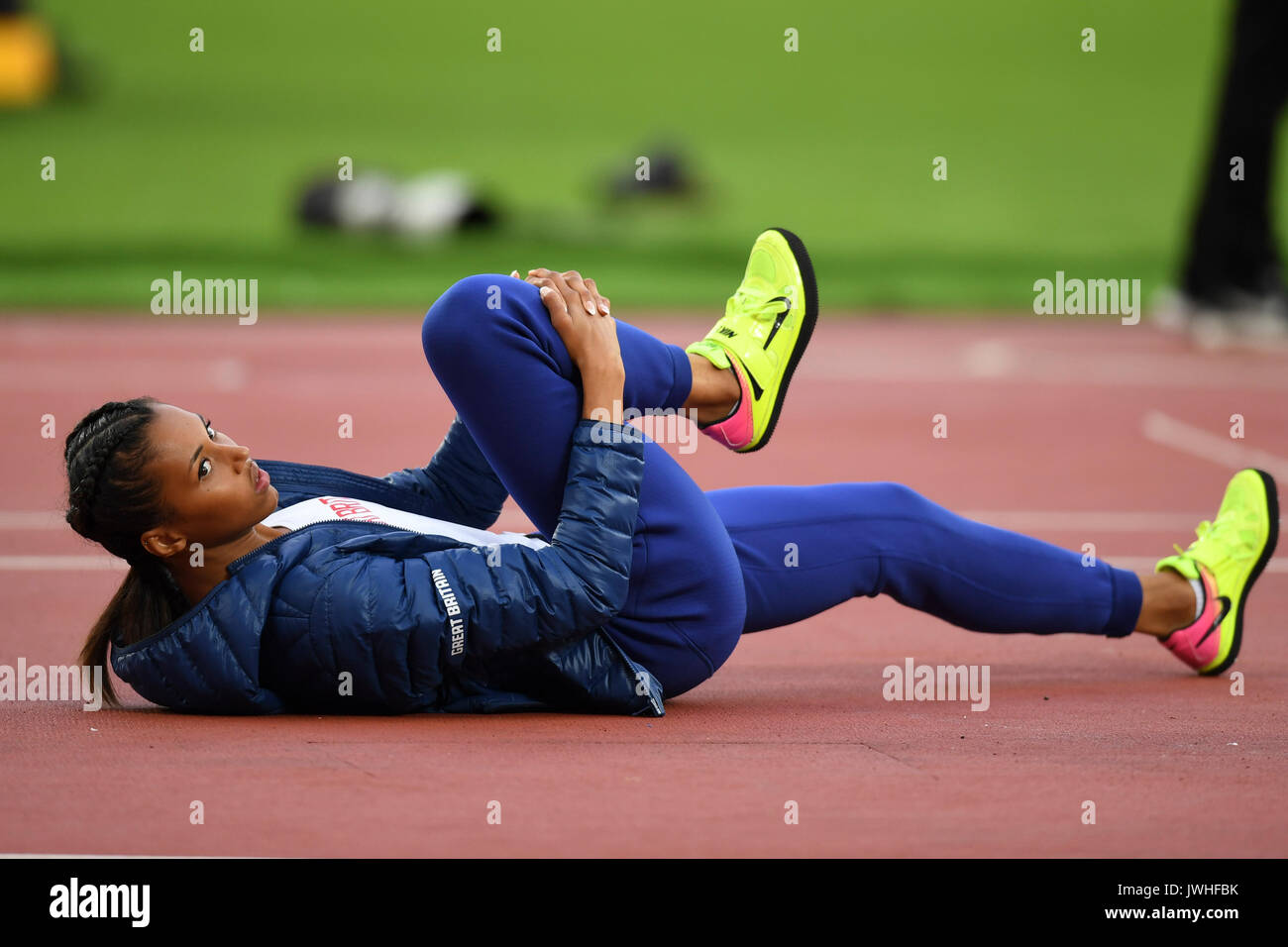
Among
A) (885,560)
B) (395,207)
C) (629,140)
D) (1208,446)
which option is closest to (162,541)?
(885,560)

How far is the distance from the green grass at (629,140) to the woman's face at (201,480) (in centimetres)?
1151

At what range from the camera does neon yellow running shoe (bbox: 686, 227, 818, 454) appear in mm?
3947

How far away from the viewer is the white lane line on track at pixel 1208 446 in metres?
7.88

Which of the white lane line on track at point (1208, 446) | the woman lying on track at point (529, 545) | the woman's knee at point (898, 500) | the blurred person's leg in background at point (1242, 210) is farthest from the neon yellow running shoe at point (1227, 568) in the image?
the blurred person's leg in background at point (1242, 210)

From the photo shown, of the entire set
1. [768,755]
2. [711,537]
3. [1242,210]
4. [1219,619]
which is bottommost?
[768,755]

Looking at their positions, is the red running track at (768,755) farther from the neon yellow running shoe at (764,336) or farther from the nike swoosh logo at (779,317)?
the nike swoosh logo at (779,317)

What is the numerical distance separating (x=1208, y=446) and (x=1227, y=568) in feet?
14.1

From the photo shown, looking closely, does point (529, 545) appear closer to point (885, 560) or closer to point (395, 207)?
point (885, 560)

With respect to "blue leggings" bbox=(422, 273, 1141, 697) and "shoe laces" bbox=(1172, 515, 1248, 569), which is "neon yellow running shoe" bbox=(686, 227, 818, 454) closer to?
"blue leggings" bbox=(422, 273, 1141, 697)

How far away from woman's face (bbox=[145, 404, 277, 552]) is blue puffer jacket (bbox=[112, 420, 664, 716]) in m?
0.08

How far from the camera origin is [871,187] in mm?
22047

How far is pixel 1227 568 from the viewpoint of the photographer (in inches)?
168
